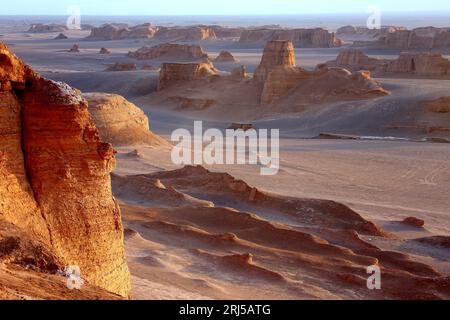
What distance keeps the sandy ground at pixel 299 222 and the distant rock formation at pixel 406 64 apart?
12.9 m

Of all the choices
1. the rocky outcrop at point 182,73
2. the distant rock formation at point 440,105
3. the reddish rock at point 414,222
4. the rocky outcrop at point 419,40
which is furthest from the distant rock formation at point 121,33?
the reddish rock at point 414,222

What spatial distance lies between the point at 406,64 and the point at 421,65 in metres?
1.40

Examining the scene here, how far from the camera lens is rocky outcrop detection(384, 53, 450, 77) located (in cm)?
4744

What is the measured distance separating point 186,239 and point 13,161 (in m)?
5.89

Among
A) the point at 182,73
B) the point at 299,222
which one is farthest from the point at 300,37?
the point at 299,222

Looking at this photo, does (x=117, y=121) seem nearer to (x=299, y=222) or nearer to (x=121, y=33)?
(x=299, y=222)

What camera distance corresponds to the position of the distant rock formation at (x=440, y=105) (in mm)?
33969

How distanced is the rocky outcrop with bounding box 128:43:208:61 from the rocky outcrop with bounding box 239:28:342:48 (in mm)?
26396

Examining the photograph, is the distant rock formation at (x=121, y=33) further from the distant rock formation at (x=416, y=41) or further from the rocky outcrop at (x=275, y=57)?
the rocky outcrop at (x=275, y=57)

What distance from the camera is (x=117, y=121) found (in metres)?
25.5

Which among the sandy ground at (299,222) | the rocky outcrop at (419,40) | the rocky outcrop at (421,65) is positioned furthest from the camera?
the rocky outcrop at (419,40)

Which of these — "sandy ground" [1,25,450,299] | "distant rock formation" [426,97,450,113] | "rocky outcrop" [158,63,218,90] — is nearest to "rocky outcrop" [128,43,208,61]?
"rocky outcrop" [158,63,218,90]

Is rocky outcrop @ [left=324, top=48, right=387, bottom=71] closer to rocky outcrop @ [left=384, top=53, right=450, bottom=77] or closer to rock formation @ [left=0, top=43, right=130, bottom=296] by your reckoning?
rocky outcrop @ [left=384, top=53, right=450, bottom=77]
